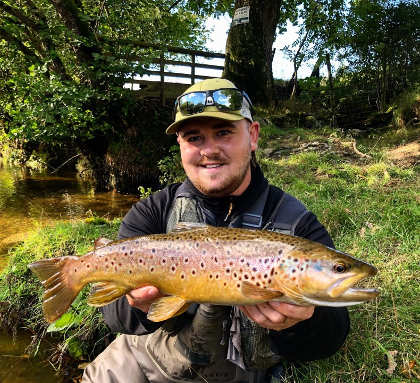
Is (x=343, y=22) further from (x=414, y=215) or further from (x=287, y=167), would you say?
(x=414, y=215)

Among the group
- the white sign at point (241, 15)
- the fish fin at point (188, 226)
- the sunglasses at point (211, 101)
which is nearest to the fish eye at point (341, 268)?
the fish fin at point (188, 226)

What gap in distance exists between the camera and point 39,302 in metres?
4.35

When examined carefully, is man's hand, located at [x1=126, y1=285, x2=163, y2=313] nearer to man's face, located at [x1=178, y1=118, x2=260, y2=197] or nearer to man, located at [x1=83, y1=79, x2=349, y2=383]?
man, located at [x1=83, y1=79, x2=349, y2=383]

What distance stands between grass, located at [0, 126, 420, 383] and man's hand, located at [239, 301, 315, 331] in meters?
0.78

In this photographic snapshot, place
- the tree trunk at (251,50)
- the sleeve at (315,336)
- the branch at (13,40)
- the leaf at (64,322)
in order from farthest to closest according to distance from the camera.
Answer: the tree trunk at (251,50) → the branch at (13,40) → the leaf at (64,322) → the sleeve at (315,336)

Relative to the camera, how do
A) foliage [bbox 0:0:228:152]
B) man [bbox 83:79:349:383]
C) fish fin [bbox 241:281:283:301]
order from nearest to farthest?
fish fin [bbox 241:281:283:301] → man [bbox 83:79:349:383] → foliage [bbox 0:0:228:152]

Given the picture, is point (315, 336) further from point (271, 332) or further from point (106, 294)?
point (106, 294)

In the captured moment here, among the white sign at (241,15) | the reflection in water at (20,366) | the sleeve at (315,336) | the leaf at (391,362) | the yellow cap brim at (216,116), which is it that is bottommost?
the reflection in water at (20,366)

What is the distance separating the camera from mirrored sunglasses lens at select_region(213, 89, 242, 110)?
9.01 feet

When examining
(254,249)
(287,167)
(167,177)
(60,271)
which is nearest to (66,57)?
(167,177)

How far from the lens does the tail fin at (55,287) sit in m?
2.31

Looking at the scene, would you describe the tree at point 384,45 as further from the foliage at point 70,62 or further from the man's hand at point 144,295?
the man's hand at point 144,295

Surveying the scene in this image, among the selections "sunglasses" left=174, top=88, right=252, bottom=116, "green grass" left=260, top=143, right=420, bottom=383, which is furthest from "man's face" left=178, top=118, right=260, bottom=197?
"green grass" left=260, top=143, right=420, bottom=383

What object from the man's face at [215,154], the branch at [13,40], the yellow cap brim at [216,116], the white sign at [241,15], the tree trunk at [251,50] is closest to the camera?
the yellow cap brim at [216,116]
